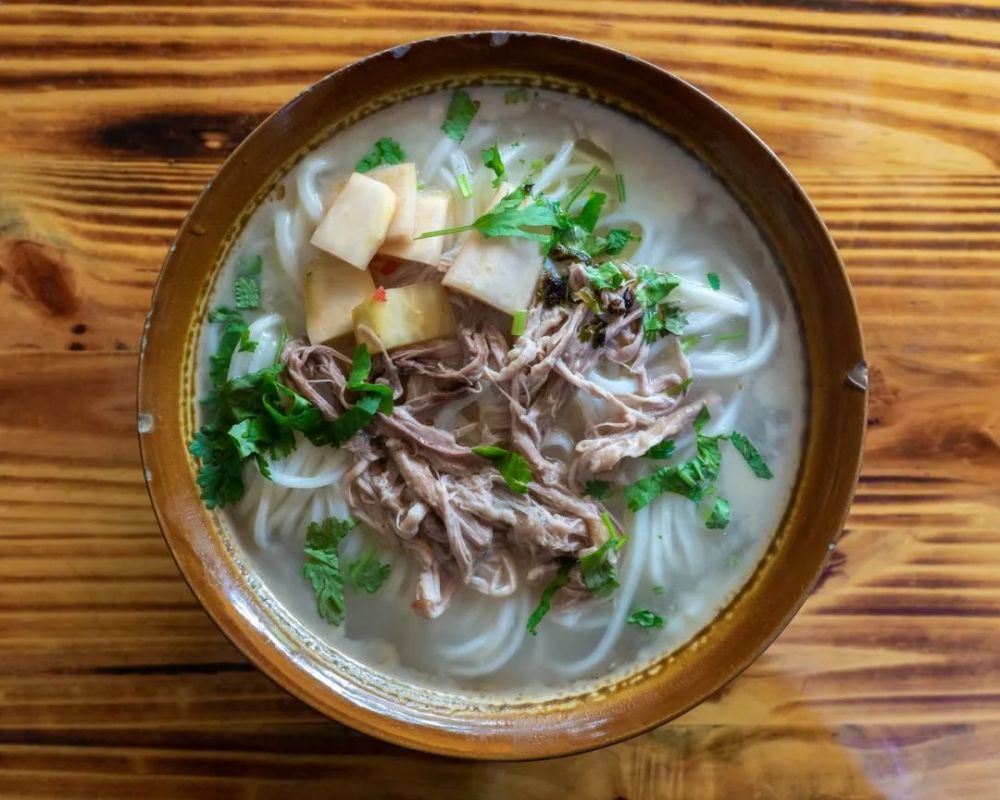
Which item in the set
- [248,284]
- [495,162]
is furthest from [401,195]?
[248,284]

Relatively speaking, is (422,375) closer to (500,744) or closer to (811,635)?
(500,744)

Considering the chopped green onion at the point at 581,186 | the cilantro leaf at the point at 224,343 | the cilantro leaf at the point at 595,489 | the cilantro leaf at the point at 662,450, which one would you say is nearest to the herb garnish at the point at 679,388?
the cilantro leaf at the point at 662,450

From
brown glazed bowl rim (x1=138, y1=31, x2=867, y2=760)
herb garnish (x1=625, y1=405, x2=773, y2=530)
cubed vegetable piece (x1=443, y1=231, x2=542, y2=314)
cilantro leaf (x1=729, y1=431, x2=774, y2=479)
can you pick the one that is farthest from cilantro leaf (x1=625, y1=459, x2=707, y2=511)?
cubed vegetable piece (x1=443, y1=231, x2=542, y2=314)

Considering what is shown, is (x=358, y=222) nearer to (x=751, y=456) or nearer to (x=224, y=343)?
(x=224, y=343)

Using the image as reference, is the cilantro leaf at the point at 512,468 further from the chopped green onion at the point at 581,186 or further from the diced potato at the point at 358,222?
the chopped green onion at the point at 581,186

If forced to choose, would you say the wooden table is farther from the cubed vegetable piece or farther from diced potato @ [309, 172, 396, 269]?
the cubed vegetable piece

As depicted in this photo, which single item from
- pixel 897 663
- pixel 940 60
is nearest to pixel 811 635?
pixel 897 663
